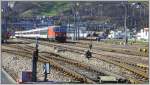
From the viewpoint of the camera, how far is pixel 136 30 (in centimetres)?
10150

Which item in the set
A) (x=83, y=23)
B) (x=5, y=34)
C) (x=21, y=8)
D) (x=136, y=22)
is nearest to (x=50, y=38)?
(x=5, y=34)

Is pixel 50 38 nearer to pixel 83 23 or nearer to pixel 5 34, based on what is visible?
pixel 5 34

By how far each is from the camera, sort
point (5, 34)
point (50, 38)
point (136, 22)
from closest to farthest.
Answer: point (5, 34), point (50, 38), point (136, 22)

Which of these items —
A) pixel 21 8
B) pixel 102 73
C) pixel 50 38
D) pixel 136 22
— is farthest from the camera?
pixel 21 8

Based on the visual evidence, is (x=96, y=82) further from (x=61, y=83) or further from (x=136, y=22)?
(x=136, y=22)

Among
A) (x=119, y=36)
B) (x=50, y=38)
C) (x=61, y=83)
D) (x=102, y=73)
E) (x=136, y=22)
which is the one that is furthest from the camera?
(x=136, y=22)

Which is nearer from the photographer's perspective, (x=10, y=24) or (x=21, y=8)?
(x=10, y=24)

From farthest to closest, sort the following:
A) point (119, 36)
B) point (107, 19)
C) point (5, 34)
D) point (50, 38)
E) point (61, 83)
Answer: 1. point (107, 19)
2. point (119, 36)
3. point (50, 38)
4. point (5, 34)
5. point (61, 83)

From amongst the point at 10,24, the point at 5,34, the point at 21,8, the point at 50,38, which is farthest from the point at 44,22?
the point at 21,8

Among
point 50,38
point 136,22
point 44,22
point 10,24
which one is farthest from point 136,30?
point 50,38

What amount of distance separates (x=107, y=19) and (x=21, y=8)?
4251 centimetres

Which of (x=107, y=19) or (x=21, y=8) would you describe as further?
(x=21, y=8)

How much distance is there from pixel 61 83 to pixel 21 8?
128151 millimetres

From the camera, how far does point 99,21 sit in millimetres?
103750
